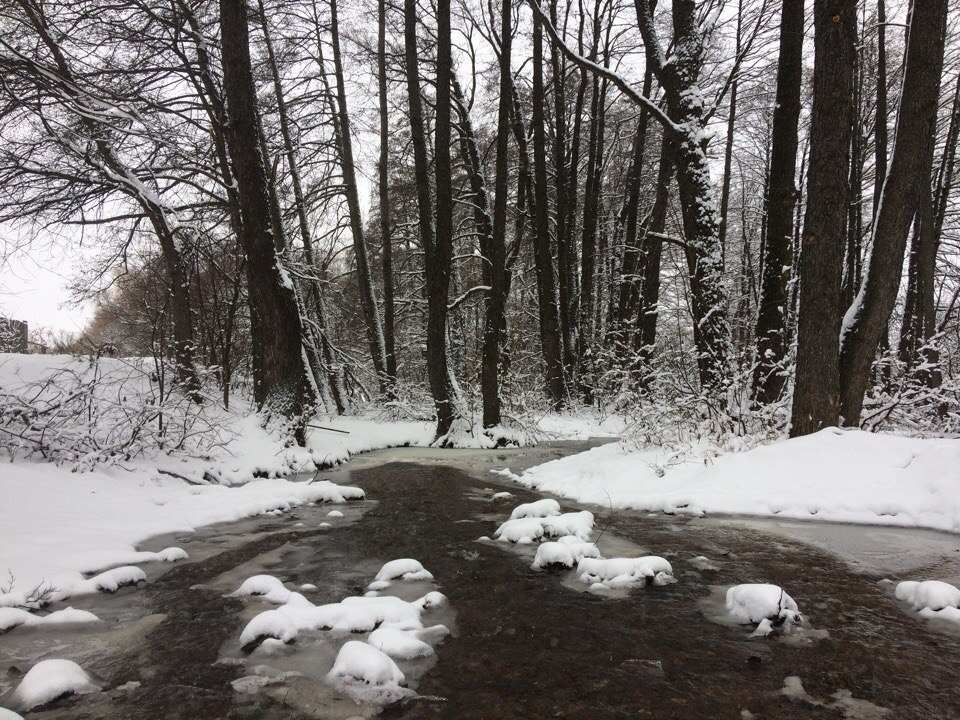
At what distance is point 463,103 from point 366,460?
10.7 m

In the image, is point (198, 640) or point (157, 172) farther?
point (157, 172)

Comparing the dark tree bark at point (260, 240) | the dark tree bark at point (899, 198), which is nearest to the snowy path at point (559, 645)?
the dark tree bark at point (899, 198)

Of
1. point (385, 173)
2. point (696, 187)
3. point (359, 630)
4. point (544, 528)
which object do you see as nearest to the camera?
point (359, 630)

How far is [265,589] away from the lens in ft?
10.9

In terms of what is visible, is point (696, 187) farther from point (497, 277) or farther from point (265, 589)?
point (265, 589)

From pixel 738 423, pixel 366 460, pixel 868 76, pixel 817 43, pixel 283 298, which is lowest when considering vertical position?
pixel 366 460

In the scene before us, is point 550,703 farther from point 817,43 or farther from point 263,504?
point 817,43

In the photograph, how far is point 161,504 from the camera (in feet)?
17.4

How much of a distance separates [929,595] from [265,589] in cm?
361

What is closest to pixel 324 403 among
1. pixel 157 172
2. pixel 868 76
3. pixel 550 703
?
pixel 157 172

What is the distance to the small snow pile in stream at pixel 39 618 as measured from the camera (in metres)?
2.79

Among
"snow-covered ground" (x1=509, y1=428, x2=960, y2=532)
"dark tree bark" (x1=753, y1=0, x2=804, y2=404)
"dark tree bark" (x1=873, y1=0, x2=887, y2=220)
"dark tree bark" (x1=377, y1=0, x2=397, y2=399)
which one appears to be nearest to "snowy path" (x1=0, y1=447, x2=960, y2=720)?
"snow-covered ground" (x1=509, y1=428, x2=960, y2=532)

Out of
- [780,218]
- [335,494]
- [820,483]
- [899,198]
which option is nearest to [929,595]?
[820,483]

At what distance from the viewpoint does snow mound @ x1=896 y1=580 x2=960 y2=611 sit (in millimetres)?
2771
